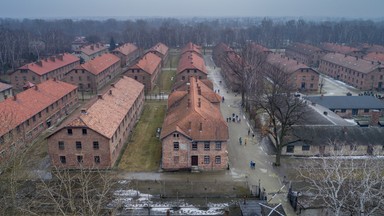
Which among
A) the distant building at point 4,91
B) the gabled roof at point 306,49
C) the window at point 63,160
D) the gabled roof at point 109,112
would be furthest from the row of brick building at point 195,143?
the gabled roof at point 306,49

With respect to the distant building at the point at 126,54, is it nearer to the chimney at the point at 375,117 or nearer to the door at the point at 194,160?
the door at the point at 194,160

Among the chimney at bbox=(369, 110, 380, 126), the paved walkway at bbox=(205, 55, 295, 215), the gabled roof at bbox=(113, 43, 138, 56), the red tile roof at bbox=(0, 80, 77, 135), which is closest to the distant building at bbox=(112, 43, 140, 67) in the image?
the gabled roof at bbox=(113, 43, 138, 56)

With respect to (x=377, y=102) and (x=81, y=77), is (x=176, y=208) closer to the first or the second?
(x=377, y=102)

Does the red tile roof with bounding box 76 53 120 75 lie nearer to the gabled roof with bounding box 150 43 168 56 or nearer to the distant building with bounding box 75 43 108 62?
the gabled roof with bounding box 150 43 168 56

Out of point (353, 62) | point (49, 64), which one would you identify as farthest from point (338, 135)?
point (49, 64)

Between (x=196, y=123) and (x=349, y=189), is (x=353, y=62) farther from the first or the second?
(x=349, y=189)
